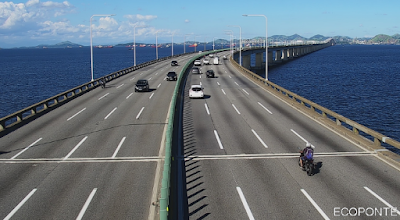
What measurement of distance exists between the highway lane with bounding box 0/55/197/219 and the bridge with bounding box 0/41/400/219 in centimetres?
5

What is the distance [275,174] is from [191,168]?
393 cm

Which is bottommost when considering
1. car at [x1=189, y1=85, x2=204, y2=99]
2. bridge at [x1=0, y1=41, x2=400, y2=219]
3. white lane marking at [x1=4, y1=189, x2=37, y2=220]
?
white lane marking at [x1=4, y1=189, x2=37, y2=220]

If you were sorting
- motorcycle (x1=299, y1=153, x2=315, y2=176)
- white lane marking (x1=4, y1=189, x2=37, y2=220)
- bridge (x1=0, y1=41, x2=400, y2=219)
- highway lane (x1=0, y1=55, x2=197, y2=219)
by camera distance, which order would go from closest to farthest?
white lane marking (x1=4, y1=189, x2=37, y2=220) → bridge (x1=0, y1=41, x2=400, y2=219) → highway lane (x1=0, y1=55, x2=197, y2=219) → motorcycle (x1=299, y1=153, x2=315, y2=176)

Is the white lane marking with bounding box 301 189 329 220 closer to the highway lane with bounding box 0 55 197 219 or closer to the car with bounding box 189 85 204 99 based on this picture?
the highway lane with bounding box 0 55 197 219

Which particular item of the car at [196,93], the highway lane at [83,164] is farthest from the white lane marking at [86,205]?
the car at [196,93]

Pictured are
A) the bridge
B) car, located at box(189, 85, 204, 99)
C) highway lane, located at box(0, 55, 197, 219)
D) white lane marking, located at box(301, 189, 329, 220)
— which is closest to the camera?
white lane marking, located at box(301, 189, 329, 220)

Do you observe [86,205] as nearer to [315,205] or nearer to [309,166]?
[315,205]

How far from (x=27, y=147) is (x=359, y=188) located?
1790 centimetres

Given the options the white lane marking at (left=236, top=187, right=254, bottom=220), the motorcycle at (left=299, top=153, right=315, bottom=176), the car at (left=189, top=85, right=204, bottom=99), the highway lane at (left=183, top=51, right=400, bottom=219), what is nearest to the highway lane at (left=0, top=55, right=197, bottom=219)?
the highway lane at (left=183, top=51, right=400, bottom=219)

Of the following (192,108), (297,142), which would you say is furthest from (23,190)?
(192,108)

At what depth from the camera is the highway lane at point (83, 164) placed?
46.1 ft

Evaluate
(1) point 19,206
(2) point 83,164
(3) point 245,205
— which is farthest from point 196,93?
(1) point 19,206

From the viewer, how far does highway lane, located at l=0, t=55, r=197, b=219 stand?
46.1 ft

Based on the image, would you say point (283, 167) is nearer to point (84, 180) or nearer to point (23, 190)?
point (84, 180)
